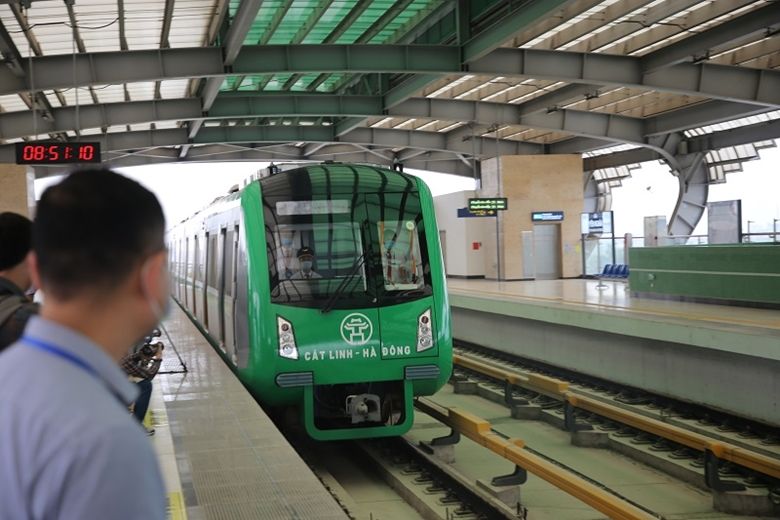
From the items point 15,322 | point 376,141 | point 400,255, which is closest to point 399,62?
point 400,255

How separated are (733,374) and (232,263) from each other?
7.55 m

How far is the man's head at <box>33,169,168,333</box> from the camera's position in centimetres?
161

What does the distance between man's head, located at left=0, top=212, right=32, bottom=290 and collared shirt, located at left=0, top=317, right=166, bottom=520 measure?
214 cm

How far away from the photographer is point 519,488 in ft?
29.7

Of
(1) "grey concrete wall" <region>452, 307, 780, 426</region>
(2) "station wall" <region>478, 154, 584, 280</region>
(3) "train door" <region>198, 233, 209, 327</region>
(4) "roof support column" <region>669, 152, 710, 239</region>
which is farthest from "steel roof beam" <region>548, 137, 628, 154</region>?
(3) "train door" <region>198, 233, 209, 327</region>

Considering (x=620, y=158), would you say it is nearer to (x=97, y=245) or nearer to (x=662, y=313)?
(x=662, y=313)

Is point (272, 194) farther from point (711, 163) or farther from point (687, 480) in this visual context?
point (711, 163)

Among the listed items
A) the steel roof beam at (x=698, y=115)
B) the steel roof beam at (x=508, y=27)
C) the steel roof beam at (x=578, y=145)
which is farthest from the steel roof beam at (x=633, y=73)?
the steel roof beam at (x=578, y=145)

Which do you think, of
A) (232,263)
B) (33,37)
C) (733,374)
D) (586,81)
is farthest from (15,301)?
(586,81)

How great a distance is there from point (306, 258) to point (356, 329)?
37.3 inches

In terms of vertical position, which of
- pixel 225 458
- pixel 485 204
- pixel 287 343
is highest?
pixel 485 204

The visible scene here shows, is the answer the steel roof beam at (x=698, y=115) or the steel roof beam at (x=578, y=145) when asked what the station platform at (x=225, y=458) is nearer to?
the steel roof beam at (x=698, y=115)

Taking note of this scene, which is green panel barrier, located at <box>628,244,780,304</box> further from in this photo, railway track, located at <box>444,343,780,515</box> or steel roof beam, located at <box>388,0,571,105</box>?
steel roof beam, located at <box>388,0,571,105</box>

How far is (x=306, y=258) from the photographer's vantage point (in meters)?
9.29
